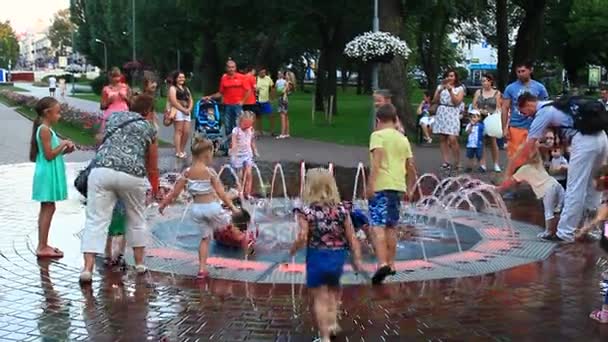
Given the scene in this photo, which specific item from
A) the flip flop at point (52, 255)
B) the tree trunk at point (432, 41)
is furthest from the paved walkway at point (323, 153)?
the tree trunk at point (432, 41)

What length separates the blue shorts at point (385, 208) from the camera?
24.2 feet

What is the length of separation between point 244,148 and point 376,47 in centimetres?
887

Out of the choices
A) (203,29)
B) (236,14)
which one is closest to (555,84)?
(203,29)

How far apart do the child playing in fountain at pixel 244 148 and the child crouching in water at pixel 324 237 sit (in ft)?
21.1

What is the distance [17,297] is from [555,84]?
59.0 m

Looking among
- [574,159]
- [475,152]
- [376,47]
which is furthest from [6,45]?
[574,159]

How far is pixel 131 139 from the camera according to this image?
726 cm

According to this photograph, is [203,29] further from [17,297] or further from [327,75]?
[17,297]

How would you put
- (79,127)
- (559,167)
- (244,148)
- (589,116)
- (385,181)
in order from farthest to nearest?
1. (79,127)
2. (244,148)
3. (559,167)
4. (589,116)
5. (385,181)

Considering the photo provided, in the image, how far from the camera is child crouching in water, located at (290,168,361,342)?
5.77m

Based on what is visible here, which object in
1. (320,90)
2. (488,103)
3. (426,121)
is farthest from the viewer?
(320,90)

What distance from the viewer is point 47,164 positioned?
820cm

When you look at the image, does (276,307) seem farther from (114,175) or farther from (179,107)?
(179,107)

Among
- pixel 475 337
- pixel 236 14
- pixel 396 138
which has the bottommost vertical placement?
pixel 475 337
